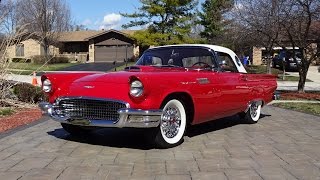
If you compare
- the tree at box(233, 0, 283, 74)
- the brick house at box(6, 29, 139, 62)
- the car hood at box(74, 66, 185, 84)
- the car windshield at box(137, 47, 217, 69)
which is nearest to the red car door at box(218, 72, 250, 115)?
the car windshield at box(137, 47, 217, 69)

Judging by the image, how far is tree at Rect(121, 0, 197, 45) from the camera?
125ft

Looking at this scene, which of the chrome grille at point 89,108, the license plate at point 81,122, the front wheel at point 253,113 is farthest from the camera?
the front wheel at point 253,113

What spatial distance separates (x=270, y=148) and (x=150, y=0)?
3273 centimetres

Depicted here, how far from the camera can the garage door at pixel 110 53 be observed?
5850 centimetres

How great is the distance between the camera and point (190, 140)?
24.9ft

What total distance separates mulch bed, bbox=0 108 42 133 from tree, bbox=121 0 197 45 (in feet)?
88.7

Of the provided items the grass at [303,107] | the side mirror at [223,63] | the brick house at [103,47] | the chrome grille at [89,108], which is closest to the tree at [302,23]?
the grass at [303,107]

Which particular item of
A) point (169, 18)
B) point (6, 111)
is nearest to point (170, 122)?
point (6, 111)

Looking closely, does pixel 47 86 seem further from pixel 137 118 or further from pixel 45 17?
pixel 45 17

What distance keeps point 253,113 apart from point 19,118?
16.0ft

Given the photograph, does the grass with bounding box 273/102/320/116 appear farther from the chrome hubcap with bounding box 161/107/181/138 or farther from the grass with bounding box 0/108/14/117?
the grass with bounding box 0/108/14/117

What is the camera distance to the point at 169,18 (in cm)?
3962

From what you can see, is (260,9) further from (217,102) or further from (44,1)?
(44,1)

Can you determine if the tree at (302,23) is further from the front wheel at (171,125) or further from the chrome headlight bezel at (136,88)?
the chrome headlight bezel at (136,88)
